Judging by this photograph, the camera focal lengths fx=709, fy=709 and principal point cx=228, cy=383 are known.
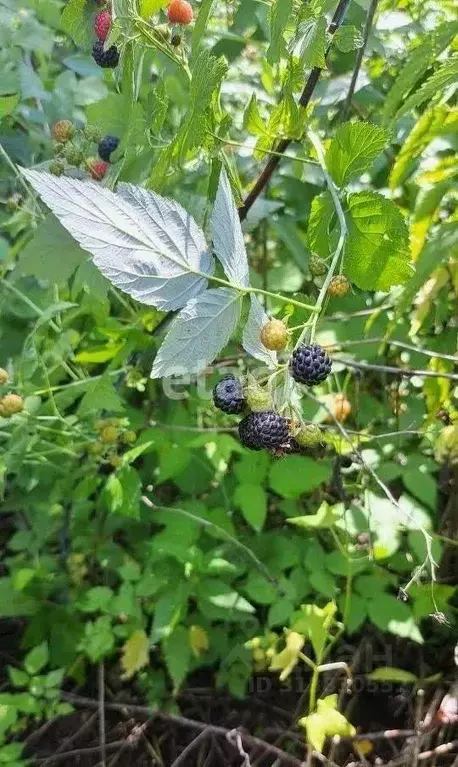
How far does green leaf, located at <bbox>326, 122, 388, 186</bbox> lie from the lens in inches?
20.6

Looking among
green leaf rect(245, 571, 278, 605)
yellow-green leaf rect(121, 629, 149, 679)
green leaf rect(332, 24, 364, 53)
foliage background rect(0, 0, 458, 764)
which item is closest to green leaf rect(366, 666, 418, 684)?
foliage background rect(0, 0, 458, 764)

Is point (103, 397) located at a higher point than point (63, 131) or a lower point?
lower

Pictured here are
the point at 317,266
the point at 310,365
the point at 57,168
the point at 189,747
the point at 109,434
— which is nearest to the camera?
the point at 310,365

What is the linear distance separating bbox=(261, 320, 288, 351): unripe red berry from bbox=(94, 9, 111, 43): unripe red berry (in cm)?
30

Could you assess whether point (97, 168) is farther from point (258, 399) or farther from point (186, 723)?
point (186, 723)

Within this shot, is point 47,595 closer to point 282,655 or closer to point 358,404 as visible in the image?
point 282,655

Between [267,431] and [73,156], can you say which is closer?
[267,431]

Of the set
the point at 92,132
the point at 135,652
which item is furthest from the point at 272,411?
the point at 135,652

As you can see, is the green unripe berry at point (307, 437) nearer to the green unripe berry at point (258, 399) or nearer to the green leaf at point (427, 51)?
the green unripe berry at point (258, 399)

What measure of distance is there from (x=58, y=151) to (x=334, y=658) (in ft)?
2.86

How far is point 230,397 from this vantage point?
52cm

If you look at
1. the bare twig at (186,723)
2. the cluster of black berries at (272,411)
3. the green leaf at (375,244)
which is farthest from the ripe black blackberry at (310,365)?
the bare twig at (186,723)

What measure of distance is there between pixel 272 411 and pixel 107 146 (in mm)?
413

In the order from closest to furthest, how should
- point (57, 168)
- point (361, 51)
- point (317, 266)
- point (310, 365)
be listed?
point (310, 365), point (317, 266), point (57, 168), point (361, 51)
